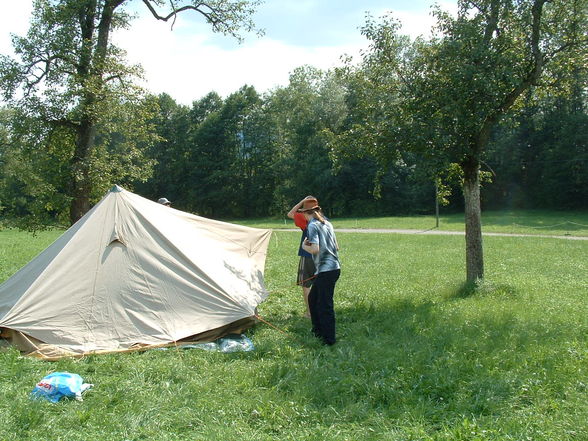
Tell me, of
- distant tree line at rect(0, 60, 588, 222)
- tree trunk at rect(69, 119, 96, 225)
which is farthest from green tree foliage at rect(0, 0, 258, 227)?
distant tree line at rect(0, 60, 588, 222)

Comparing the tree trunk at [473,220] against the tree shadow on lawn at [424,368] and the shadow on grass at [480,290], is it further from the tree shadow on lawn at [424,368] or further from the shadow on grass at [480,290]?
the tree shadow on lawn at [424,368]

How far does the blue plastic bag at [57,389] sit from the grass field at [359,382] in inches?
5.3

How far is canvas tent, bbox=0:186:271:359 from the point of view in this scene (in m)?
5.96

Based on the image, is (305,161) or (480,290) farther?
(305,161)

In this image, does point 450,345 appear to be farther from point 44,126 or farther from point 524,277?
point 44,126

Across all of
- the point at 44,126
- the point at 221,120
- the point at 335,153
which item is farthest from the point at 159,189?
the point at 335,153

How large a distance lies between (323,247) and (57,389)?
326 cm

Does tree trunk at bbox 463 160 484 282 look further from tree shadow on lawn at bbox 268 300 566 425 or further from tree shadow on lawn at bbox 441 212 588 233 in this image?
tree shadow on lawn at bbox 441 212 588 233

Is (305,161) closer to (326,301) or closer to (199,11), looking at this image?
(199,11)

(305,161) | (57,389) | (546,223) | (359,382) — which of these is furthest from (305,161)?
(57,389)

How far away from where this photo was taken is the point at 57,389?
444 cm

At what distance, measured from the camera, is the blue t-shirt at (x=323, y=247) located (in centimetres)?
607

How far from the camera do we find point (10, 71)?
35.9ft

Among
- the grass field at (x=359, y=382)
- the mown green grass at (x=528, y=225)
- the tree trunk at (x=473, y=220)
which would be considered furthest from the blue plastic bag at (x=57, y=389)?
the mown green grass at (x=528, y=225)
